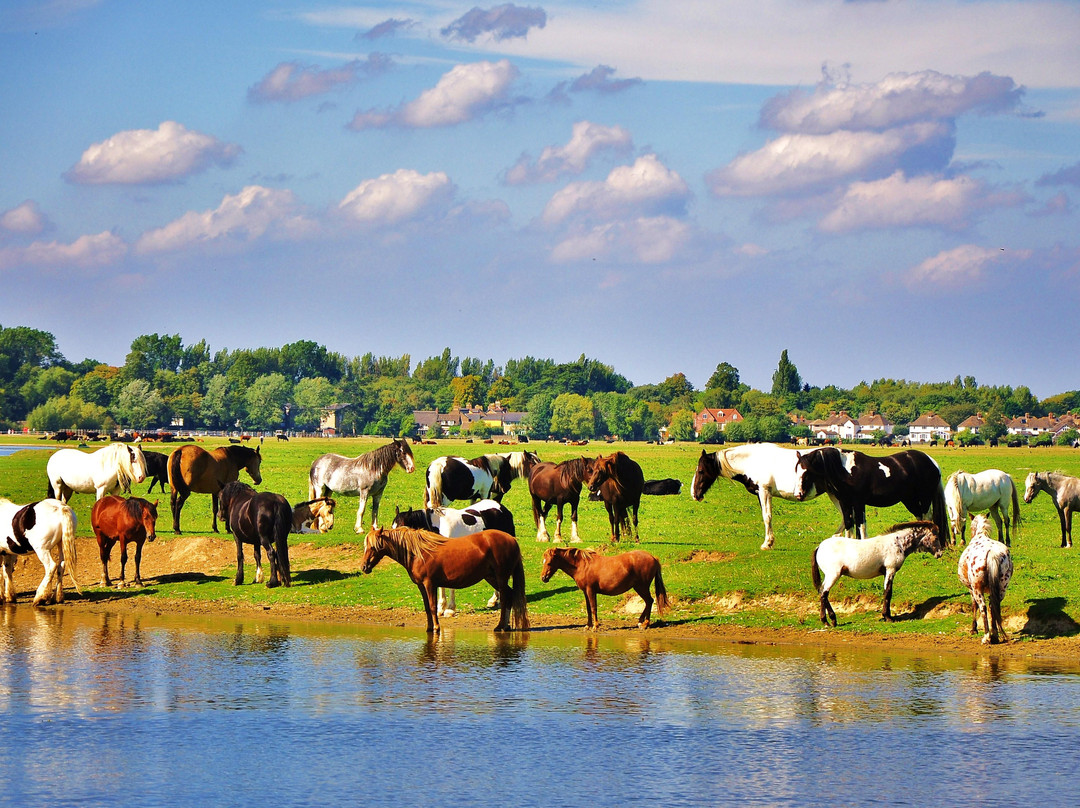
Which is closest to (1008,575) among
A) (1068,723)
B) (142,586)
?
(1068,723)

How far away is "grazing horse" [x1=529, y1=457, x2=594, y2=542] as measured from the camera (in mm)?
29062

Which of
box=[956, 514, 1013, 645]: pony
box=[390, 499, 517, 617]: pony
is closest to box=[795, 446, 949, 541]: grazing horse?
box=[956, 514, 1013, 645]: pony

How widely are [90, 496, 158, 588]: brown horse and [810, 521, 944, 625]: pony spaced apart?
14931 millimetres

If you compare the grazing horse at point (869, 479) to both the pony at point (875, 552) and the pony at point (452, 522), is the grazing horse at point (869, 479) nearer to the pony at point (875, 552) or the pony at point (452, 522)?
the pony at point (875, 552)

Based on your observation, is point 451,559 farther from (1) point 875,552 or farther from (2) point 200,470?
(2) point 200,470

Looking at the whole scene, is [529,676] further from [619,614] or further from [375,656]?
[619,614]

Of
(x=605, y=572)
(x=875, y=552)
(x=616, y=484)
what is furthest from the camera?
(x=616, y=484)

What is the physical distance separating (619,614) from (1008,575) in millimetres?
7395

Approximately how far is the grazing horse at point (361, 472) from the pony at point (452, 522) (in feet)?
27.2

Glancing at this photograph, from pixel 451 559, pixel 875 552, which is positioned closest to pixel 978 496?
pixel 875 552

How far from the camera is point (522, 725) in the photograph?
14.7m

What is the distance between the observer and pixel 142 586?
27188mm

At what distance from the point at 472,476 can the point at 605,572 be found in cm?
1037

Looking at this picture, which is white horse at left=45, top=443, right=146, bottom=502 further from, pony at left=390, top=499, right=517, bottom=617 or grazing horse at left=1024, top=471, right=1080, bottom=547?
grazing horse at left=1024, top=471, right=1080, bottom=547
